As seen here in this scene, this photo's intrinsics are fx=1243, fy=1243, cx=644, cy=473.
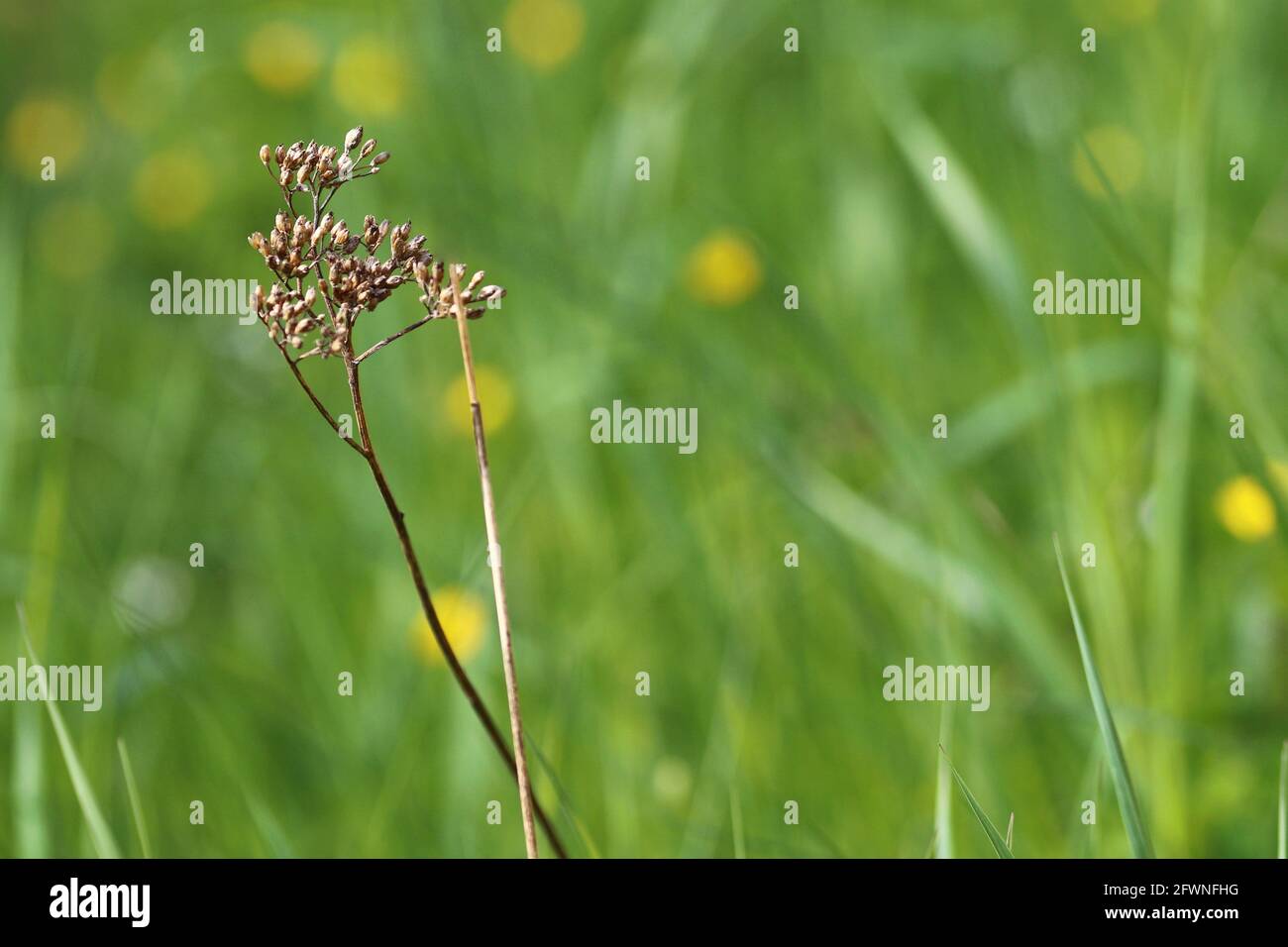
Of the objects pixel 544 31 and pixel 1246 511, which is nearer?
pixel 1246 511

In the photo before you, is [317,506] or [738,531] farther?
[317,506]

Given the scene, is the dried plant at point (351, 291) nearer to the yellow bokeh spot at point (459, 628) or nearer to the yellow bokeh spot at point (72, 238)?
the yellow bokeh spot at point (459, 628)

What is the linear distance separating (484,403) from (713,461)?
53 centimetres

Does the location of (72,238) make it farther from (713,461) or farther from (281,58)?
(713,461)

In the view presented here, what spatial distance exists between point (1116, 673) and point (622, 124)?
1.56 metres

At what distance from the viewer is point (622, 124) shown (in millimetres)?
2631

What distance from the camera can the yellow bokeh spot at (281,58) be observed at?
3.68 meters

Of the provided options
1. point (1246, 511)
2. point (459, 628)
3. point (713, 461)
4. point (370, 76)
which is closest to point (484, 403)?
point (713, 461)

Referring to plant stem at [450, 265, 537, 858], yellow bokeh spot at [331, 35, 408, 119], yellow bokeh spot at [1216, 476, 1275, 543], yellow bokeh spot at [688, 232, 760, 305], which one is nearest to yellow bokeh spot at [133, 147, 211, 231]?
yellow bokeh spot at [331, 35, 408, 119]

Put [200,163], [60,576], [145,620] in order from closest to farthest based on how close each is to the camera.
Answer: [145,620]
[60,576]
[200,163]

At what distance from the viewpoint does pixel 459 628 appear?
77.2 inches

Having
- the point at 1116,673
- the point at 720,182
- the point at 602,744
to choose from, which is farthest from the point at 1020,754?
the point at 720,182

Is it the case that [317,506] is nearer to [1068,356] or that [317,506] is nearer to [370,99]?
[370,99]

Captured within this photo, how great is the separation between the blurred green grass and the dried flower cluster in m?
0.42
